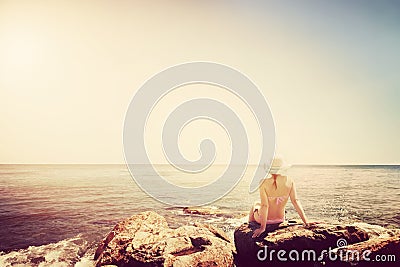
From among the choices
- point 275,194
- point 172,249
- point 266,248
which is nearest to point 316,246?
point 266,248

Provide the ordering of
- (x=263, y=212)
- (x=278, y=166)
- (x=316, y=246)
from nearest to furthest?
(x=316, y=246) → (x=278, y=166) → (x=263, y=212)

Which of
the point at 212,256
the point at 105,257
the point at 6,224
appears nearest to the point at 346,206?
the point at 212,256

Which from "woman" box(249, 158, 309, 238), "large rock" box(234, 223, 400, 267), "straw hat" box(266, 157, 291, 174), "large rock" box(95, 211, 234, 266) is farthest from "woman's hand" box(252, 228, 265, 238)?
"straw hat" box(266, 157, 291, 174)

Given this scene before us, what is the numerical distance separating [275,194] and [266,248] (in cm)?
136

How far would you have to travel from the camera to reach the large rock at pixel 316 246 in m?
5.43

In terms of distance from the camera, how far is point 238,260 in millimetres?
6918

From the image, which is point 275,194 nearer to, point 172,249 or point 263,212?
point 263,212

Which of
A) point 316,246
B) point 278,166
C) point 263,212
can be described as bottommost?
point 316,246

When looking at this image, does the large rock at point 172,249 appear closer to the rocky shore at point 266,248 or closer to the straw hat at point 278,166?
the rocky shore at point 266,248

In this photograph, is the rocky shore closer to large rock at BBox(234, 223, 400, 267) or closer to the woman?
large rock at BBox(234, 223, 400, 267)

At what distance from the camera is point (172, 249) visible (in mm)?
6672

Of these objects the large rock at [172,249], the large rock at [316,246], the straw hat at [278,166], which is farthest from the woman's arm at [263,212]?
the large rock at [172,249]

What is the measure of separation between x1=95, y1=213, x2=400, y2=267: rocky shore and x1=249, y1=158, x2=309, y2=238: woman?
0.31 metres

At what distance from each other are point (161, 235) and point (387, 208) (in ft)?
64.7
